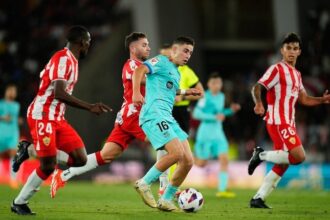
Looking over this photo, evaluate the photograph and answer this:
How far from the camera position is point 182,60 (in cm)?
977

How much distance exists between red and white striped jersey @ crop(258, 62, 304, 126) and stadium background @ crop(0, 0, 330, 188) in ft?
25.9

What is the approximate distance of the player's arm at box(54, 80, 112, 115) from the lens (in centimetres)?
881

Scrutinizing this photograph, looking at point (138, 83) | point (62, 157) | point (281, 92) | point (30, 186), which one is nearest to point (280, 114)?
point (281, 92)

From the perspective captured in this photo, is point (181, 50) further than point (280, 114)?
No

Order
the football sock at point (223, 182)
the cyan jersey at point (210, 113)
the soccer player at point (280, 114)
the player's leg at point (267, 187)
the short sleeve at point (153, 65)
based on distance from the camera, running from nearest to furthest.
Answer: the short sleeve at point (153, 65)
the soccer player at point (280, 114)
the player's leg at point (267, 187)
the football sock at point (223, 182)
the cyan jersey at point (210, 113)

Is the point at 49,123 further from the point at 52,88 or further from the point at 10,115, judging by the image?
the point at 10,115

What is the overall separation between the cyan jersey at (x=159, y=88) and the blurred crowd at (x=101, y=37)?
1022 cm

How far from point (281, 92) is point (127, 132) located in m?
2.22

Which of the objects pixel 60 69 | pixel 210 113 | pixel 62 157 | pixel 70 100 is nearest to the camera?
pixel 70 100

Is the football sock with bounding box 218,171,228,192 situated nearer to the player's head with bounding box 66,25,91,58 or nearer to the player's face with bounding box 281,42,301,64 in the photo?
the player's face with bounding box 281,42,301,64

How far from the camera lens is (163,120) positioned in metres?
9.53

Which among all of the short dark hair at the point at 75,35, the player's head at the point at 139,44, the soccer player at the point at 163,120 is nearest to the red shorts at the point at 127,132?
the player's head at the point at 139,44

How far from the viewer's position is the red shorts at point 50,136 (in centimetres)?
924

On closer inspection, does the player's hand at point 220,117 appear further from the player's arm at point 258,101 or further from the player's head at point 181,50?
the player's head at point 181,50
